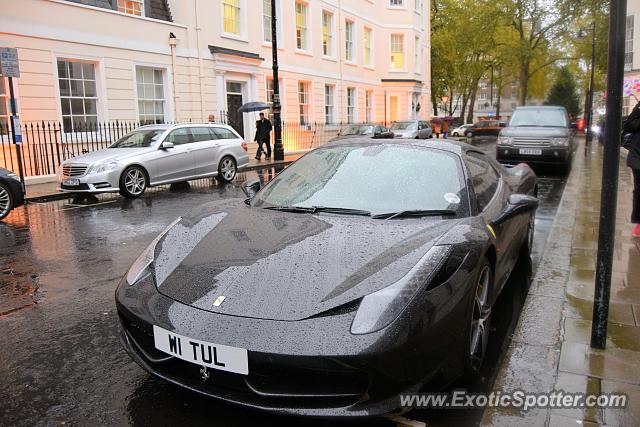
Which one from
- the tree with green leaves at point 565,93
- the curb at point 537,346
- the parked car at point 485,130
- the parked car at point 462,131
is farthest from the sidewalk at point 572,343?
the tree with green leaves at point 565,93

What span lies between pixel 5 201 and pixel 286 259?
825 cm

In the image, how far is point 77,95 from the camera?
16219 millimetres

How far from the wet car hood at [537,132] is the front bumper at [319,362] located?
12.9m

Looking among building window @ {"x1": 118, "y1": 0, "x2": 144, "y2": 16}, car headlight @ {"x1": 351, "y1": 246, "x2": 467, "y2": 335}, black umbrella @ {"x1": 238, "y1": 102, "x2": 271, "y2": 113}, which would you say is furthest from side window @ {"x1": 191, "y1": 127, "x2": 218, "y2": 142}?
car headlight @ {"x1": 351, "y1": 246, "x2": 467, "y2": 335}

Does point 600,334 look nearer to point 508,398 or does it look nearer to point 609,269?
point 609,269

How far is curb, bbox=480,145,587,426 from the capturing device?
110 inches

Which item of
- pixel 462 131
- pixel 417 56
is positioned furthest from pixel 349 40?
pixel 462 131

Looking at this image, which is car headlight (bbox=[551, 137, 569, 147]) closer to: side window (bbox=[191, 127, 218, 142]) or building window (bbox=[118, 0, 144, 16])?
side window (bbox=[191, 127, 218, 142])

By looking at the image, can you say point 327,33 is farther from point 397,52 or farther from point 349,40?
point 397,52

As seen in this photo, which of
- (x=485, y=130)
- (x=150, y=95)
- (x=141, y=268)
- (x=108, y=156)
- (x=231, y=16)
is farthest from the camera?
(x=485, y=130)

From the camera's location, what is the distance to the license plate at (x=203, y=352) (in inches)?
93.4

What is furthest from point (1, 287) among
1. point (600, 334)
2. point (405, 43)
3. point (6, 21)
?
point (405, 43)

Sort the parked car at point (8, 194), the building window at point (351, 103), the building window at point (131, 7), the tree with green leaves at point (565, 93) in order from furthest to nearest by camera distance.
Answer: the tree with green leaves at point (565, 93) → the building window at point (351, 103) → the building window at point (131, 7) → the parked car at point (8, 194)

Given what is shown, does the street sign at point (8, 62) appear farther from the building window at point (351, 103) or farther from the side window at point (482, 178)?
the building window at point (351, 103)
